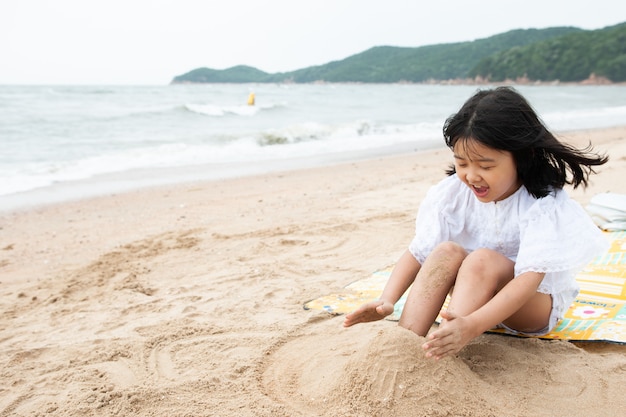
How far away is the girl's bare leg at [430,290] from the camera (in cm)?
215

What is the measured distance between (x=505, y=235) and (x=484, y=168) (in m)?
0.36

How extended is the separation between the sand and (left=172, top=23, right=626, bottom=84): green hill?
62609 millimetres

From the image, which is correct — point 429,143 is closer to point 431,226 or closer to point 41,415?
point 431,226

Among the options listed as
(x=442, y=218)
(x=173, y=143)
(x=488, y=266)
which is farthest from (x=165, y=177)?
(x=488, y=266)

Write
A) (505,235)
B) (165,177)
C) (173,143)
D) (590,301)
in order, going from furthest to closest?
(173,143)
(165,177)
(590,301)
(505,235)

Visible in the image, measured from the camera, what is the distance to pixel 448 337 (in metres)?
1.83

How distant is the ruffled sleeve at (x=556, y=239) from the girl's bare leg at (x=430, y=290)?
0.81ft

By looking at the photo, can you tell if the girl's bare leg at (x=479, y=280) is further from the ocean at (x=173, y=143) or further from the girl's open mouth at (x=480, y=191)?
the ocean at (x=173, y=143)

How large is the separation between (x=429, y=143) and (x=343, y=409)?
11.0 metres

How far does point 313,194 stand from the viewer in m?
6.52

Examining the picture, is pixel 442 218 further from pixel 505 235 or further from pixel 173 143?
pixel 173 143

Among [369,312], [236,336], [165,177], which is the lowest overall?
[165,177]

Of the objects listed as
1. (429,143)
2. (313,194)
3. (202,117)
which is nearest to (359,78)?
(202,117)

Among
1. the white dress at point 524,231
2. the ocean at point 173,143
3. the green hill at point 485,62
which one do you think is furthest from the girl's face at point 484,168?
the green hill at point 485,62
